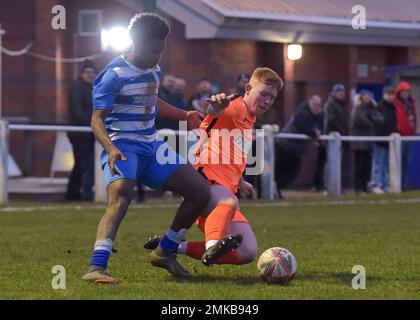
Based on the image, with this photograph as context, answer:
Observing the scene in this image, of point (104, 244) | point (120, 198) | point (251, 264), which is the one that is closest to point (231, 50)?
point (251, 264)

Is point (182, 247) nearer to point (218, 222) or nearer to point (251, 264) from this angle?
point (218, 222)

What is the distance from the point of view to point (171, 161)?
9.11 m

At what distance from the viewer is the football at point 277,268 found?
886cm

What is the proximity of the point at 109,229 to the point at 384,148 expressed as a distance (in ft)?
46.1

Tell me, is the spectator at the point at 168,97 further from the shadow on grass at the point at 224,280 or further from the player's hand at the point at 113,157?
the player's hand at the point at 113,157

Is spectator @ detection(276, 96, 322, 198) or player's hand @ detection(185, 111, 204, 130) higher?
player's hand @ detection(185, 111, 204, 130)

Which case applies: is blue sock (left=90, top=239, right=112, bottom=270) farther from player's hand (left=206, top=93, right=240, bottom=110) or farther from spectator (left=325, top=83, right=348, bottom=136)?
spectator (left=325, top=83, right=348, bottom=136)

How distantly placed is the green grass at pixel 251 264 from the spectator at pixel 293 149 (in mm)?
1738

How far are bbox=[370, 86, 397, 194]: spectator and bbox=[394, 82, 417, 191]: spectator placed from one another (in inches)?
6.1

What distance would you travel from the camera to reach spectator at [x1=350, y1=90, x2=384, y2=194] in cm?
2186

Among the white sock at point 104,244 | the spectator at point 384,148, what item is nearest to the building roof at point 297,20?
the spectator at point 384,148

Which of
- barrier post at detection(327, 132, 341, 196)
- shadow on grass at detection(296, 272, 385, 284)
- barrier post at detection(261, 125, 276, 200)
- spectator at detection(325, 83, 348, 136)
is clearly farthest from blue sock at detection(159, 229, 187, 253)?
spectator at detection(325, 83, 348, 136)

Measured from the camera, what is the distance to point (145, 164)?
897 centimetres
